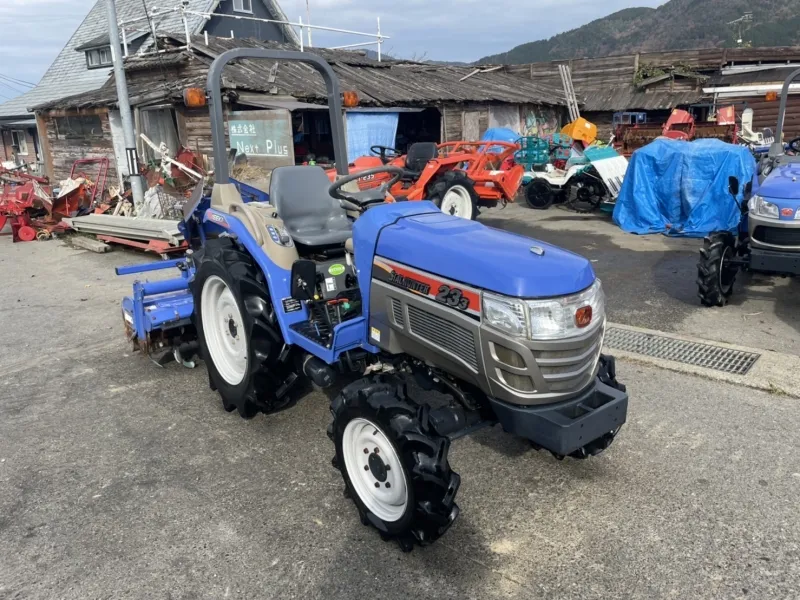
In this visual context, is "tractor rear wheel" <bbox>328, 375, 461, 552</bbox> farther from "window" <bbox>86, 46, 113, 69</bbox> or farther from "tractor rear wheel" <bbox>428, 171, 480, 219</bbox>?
"window" <bbox>86, 46, 113, 69</bbox>

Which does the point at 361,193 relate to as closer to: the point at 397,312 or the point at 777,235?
the point at 397,312

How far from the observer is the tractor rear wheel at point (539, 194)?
11.6m

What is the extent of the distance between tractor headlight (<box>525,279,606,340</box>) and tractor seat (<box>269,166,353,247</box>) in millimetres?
1632

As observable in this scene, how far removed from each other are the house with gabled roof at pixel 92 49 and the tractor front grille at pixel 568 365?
2169cm

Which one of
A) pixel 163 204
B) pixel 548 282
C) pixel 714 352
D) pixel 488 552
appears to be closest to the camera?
pixel 548 282

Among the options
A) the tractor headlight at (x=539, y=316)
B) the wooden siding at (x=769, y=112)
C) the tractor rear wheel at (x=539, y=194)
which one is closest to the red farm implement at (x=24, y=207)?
the tractor rear wheel at (x=539, y=194)

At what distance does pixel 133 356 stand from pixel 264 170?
752 cm

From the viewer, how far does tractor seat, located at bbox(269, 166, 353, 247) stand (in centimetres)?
377

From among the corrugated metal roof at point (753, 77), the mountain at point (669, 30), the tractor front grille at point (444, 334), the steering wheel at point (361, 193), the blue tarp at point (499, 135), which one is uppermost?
the mountain at point (669, 30)

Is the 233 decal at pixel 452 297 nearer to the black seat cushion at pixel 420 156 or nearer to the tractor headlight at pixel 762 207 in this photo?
the tractor headlight at pixel 762 207

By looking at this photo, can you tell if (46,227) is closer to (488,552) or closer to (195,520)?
(195,520)

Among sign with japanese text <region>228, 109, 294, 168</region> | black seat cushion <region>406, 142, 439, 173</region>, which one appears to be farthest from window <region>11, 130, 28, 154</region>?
black seat cushion <region>406, 142, 439, 173</region>

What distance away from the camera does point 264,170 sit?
38.3ft

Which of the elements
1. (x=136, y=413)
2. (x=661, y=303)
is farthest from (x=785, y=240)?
(x=136, y=413)
